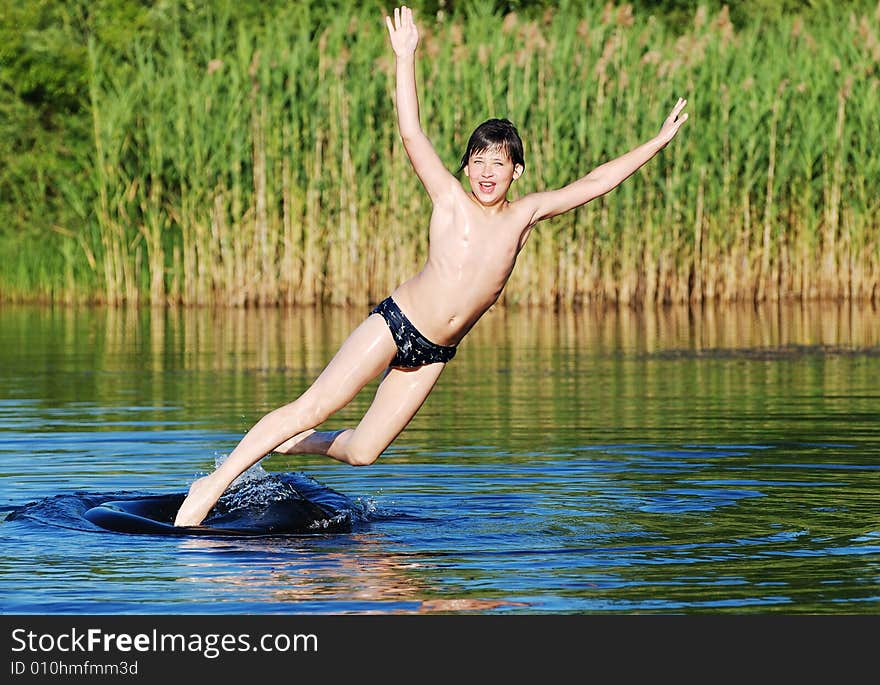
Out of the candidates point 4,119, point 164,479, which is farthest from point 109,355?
point 4,119

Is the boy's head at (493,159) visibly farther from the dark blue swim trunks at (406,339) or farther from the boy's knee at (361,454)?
the boy's knee at (361,454)

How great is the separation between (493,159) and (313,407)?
4.46 ft

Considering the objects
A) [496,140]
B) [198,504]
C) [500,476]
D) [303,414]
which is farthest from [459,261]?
[500,476]

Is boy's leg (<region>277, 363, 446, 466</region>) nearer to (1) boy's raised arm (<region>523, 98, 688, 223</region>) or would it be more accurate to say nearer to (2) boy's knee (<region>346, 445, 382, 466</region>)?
(2) boy's knee (<region>346, 445, 382, 466</region>)

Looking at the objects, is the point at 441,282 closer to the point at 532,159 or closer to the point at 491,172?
the point at 491,172

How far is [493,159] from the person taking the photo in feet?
26.6

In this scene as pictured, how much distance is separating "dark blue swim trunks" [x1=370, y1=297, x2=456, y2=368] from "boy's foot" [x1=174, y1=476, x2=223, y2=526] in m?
1.01

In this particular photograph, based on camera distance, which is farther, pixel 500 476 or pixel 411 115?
pixel 500 476

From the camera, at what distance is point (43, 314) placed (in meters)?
24.5

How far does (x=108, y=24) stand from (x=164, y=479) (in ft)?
83.5

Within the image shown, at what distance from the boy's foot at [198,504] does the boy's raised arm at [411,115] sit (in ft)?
5.48

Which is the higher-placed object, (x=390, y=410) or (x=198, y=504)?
(x=390, y=410)

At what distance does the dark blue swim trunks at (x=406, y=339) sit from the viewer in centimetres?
827

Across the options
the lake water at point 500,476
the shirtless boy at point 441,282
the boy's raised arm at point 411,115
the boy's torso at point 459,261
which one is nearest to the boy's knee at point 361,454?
the lake water at point 500,476
